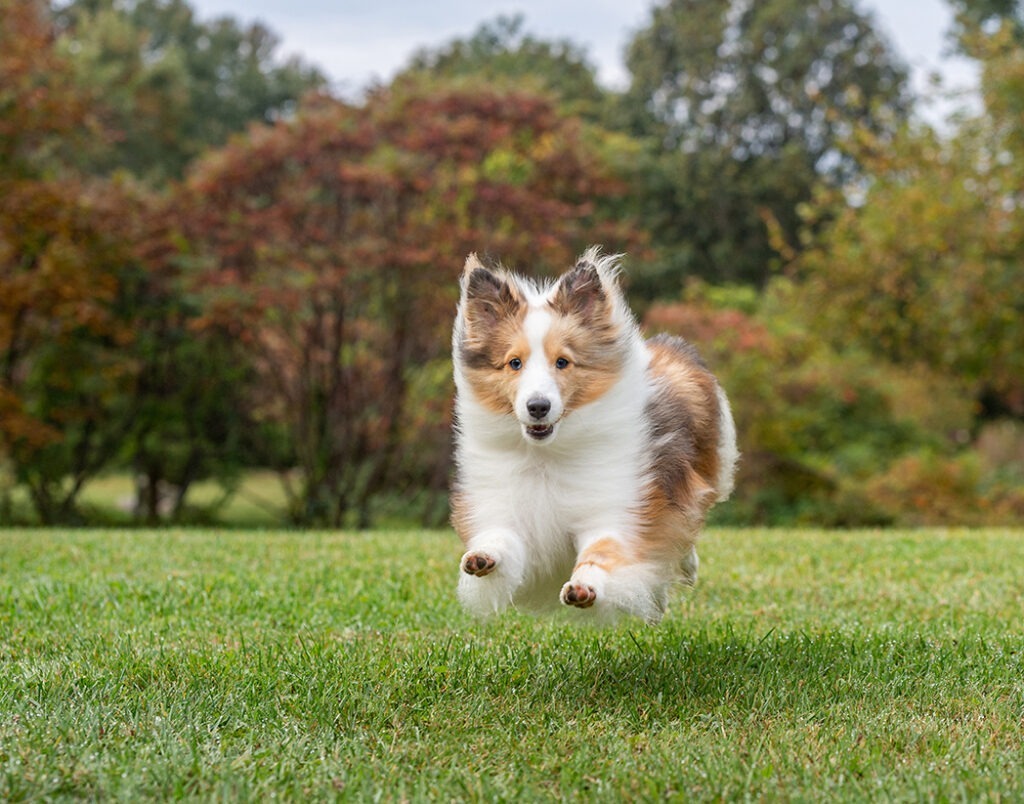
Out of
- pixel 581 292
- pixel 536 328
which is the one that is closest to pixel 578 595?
pixel 536 328

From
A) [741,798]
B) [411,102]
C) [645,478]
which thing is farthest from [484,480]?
[411,102]

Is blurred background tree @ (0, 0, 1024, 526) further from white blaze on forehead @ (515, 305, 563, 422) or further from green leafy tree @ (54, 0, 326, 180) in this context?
white blaze on forehead @ (515, 305, 563, 422)

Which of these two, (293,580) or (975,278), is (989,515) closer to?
(975,278)

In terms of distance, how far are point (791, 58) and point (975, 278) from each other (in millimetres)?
16025

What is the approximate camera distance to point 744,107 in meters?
28.7

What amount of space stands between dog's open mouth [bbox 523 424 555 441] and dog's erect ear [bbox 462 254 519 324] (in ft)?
1.60

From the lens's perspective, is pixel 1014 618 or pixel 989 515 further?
pixel 989 515

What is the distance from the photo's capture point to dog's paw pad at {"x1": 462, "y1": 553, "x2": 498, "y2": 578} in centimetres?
382

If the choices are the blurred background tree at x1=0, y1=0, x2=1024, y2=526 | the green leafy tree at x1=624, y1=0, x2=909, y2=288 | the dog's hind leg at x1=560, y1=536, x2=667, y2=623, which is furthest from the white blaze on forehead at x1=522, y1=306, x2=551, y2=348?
the green leafy tree at x1=624, y1=0, x2=909, y2=288

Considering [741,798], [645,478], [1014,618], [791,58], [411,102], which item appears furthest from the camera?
[791,58]

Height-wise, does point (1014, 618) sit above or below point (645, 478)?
below

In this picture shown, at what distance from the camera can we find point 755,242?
28.6 m

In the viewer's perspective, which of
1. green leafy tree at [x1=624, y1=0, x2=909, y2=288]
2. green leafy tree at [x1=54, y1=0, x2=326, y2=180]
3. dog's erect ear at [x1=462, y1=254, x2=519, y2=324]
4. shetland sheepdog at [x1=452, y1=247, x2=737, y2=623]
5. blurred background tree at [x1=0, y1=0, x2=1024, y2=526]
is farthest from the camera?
green leafy tree at [x1=624, y1=0, x2=909, y2=288]

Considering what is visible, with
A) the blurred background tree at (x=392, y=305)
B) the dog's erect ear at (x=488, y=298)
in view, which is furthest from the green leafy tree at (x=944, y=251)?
the dog's erect ear at (x=488, y=298)
